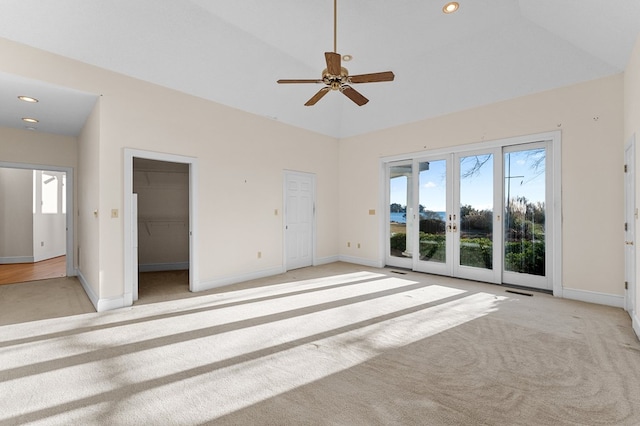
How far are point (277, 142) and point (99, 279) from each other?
373cm

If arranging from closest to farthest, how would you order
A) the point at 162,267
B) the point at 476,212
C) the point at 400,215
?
the point at 476,212
the point at 400,215
the point at 162,267

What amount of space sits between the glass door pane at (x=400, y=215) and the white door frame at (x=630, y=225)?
3172 millimetres

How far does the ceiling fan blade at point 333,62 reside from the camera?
9.64 ft

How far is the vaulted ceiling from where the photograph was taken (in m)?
3.20

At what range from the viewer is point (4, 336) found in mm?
2963

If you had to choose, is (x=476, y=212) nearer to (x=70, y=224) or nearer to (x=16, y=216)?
(x=70, y=224)

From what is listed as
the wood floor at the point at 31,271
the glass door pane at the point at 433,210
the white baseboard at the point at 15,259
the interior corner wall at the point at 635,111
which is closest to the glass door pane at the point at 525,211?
the glass door pane at the point at 433,210

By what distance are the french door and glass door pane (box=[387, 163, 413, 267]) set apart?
2 cm

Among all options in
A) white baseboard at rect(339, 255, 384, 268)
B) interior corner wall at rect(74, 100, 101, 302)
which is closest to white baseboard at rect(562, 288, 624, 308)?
white baseboard at rect(339, 255, 384, 268)

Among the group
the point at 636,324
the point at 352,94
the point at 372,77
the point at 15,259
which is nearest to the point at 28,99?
the point at 352,94

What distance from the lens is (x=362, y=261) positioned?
6.87m

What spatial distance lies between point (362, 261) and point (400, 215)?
1.42 meters

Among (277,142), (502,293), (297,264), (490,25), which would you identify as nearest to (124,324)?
(297,264)

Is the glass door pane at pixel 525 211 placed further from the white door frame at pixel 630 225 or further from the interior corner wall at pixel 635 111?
the interior corner wall at pixel 635 111
